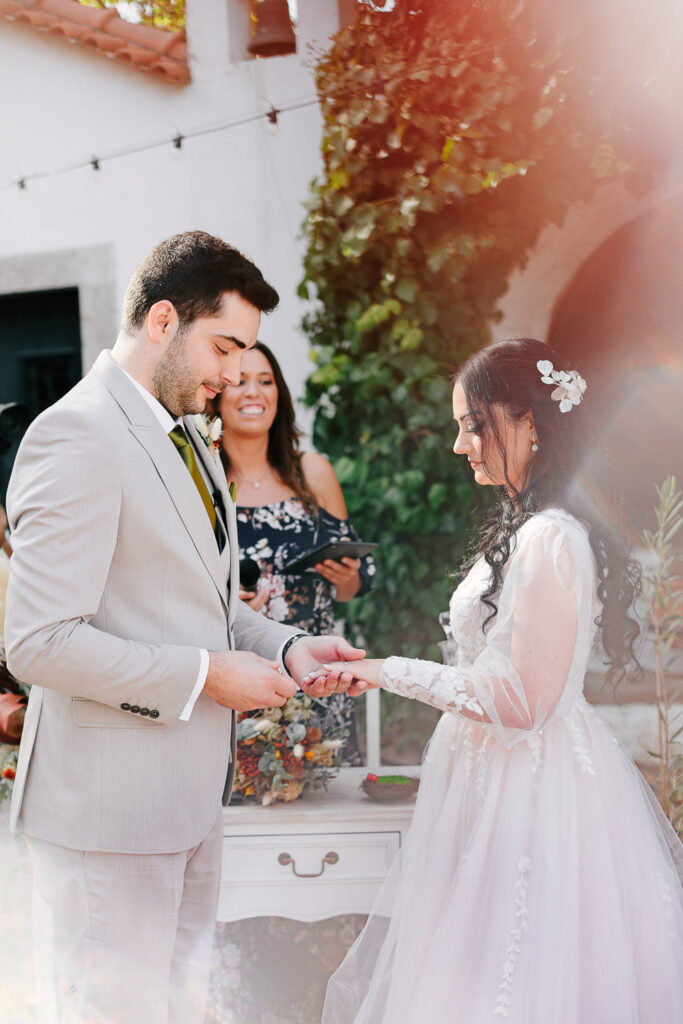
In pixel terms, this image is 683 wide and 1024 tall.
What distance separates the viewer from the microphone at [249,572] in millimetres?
2898

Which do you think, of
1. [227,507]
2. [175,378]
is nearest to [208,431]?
[227,507]

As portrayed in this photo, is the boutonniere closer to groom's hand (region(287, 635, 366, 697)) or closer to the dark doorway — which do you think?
groom's hand (region(287, 635, 366, 697))

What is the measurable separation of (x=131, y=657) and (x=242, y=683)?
0.21m

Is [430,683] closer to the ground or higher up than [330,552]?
closer to the ground

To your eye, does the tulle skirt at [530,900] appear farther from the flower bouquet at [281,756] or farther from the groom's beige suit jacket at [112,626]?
the groom's beige suit jacket at [112,626]

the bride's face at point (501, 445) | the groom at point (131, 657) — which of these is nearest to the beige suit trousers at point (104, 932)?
the groom at point (131, 657)

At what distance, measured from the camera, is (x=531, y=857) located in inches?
76.6

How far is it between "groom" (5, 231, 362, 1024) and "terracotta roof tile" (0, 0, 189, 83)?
2976 millimetres

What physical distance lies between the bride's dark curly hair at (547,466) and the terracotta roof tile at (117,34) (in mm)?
2867

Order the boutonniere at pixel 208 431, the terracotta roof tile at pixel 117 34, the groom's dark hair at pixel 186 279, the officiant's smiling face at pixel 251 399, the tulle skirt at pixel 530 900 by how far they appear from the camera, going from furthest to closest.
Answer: the terracotta roof tile at pixel 117 34 → the officiant's smiling face at pixel 251 399 → the boutonniere at pixel 208 431 → the tulle skirt at pixel 530 900 → the groom's dark hair at pixel 186 279

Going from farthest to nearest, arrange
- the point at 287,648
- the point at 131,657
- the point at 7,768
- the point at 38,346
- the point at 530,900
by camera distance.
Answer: the point at 38,346
the point at 7,768
the point at 287,648
the point at 530,900
the point at 131,657

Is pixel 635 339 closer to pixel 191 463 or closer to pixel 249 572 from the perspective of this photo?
pixel 249 572

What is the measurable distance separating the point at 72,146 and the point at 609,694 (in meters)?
3.55

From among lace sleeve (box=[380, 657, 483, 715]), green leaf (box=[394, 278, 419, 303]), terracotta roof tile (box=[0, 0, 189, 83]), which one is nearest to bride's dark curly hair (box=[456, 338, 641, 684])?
lace sleeve (box=[380, 657, 483, 715])
